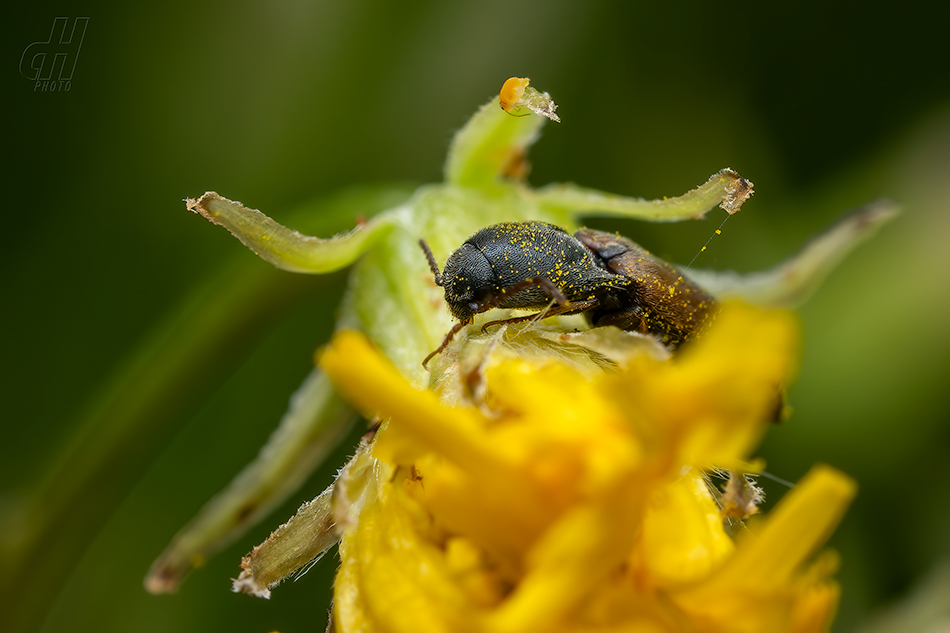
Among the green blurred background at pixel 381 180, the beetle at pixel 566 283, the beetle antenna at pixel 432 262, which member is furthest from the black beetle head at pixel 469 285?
the green blurred background at pixel 381 180

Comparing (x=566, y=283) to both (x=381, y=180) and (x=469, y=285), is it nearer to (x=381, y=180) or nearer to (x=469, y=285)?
(x=469, y=285)

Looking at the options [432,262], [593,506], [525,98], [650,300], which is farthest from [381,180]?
[593,506]

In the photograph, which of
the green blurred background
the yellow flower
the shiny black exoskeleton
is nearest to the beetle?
the shiny black exoskeleton

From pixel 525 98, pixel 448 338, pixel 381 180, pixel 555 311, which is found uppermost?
pixel 525 98

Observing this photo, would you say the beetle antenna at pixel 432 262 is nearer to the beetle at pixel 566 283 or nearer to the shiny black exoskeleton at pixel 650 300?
the beetle at pixel 566 283

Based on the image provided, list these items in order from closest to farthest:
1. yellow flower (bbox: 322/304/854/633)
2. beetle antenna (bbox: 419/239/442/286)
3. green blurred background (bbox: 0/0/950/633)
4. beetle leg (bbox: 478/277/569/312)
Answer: yellow flower (bbox: 322/304/854/633)
beetle leg (bbox: 478/277/569/312)
beetle antenna (bbox: 419/239/442/286)
green blurred background (bbox: 0/0/950/633)

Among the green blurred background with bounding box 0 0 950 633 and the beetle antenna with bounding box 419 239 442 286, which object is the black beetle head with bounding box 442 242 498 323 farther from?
the green blurred background with bounding box 0 0 950 633

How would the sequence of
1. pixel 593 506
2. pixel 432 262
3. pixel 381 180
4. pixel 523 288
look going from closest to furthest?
pixel 593 506
pixel 523 288
pixel 432 262
pixel 381 180
